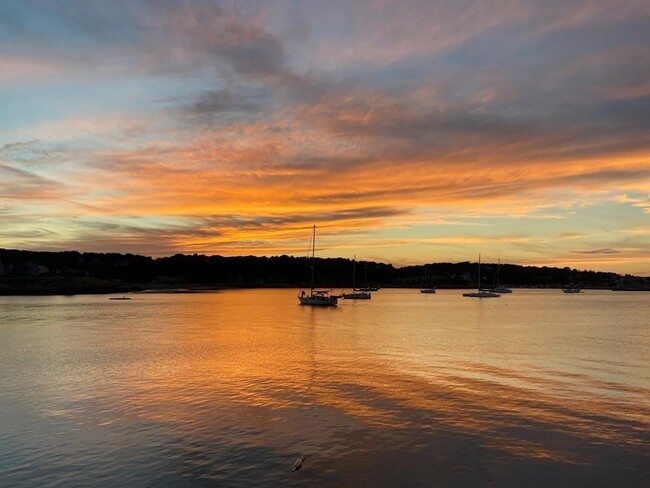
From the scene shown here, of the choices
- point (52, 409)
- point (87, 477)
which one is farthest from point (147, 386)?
point (87, 477)

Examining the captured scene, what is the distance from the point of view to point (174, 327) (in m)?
73.5

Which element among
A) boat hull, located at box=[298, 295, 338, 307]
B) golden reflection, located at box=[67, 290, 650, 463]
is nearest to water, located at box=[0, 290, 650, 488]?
golden reflection, located at box=[67, 290, 650, 463]

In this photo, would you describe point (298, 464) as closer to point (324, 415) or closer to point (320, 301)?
point (324, 415)

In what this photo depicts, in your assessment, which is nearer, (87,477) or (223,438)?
(87,477)

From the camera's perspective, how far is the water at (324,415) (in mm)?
17531

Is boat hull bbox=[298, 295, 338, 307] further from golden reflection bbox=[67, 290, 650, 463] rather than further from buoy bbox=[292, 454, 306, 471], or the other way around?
buoy bbox=[292, 454, 306, 471]

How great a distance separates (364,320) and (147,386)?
57.8 metres

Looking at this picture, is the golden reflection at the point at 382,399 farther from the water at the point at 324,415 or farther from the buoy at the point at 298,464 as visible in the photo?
the buoy at the point at 298,464

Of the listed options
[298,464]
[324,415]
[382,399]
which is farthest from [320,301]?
[298,464]

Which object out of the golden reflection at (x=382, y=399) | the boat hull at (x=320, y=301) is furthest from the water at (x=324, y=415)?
the boat hull at (x=320, y=301)

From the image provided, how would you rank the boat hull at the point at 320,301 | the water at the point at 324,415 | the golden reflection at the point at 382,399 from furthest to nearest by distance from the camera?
the boat hull at the point at 320,301
the golden reflection at the point at 382,399
the water at the point at 324,415

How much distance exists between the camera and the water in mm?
17531

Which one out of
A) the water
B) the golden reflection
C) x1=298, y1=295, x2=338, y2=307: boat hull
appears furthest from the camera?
x1=298, y1=295, x2=338, y2=307: boat hull

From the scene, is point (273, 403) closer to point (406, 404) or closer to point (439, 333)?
point (406, 404)
